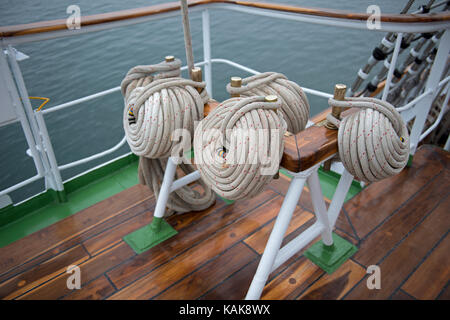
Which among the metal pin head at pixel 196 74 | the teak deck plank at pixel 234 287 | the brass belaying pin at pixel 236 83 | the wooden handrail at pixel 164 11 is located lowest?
the teak deck plank at pixel 234 287

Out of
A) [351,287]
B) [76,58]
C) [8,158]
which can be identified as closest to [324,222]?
[351,287]

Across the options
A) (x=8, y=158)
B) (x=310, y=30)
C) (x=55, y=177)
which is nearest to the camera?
(x=55, y=177)

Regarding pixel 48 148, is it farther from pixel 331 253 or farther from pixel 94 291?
pixel 331 253

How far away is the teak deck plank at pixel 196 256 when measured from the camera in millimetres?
1485

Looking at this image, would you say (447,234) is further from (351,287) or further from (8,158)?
(8,158)

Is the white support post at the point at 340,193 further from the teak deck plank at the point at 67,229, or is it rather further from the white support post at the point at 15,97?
the white support post at the point at 15,97

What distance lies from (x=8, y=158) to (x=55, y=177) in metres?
3.47

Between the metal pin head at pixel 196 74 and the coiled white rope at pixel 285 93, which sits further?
the metal pin head at pixel 196 74

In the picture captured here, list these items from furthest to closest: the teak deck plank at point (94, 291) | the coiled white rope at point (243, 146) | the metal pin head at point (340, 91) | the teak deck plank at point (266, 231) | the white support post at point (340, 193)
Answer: the teak deck plank at point (266, 231) < the teak deck plank at point (94, 291) < the white support post at point (340, 193) < the metal pin head at point (340, 91) < the coiled white rope at point (243, 146)

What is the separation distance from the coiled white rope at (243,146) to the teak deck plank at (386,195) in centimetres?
96

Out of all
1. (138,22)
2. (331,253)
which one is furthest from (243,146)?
(138,22)

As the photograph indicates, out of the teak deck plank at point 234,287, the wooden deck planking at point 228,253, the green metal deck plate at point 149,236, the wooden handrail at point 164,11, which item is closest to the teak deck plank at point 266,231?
the wooden deck planking at point 228,253
